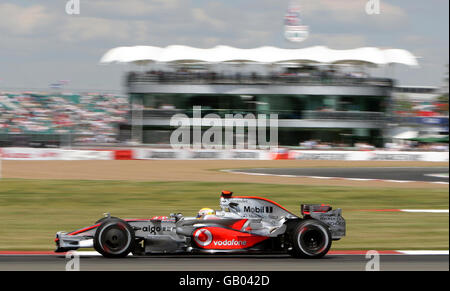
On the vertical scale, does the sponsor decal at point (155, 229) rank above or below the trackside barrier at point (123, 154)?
above

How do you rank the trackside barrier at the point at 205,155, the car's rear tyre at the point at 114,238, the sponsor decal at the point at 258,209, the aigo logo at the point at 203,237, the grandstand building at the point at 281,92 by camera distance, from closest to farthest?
the car's rear tyre at the point at 114,238, the aigo logo at the point at 203,237, the sponsor decal at the point at 258,209, the trackside barrier at the point at 205,155, the grandstand building at the point at 281,92

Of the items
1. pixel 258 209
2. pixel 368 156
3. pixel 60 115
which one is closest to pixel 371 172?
pixel 368 156

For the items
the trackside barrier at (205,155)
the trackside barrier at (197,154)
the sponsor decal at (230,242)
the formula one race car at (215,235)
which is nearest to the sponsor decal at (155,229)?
the formula one race car at (215,235)

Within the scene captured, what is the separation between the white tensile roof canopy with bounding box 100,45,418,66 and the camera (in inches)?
1617

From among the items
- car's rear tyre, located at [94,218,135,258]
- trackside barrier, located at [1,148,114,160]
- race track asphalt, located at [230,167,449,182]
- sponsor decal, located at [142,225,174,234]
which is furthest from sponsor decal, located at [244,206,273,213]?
trackside barrier, located at [1,148,114,160]

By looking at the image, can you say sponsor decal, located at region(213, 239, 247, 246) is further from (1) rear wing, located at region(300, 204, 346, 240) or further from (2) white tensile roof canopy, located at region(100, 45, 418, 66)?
(2) white tensile roof canopy, located at region(100, 45, 418, 66)

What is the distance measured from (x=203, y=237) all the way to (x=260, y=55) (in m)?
34.7

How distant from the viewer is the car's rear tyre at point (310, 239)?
24.7ft

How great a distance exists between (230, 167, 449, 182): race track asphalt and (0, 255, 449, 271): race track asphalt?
566 inches

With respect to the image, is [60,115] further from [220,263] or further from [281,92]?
[220,263]

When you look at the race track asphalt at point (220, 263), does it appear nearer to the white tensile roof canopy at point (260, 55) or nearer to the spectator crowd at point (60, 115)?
the spectator crowd at point (60, 115)

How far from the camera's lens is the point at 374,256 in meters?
8.12

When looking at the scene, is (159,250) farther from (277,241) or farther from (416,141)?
(416,141)

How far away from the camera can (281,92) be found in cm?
3988
